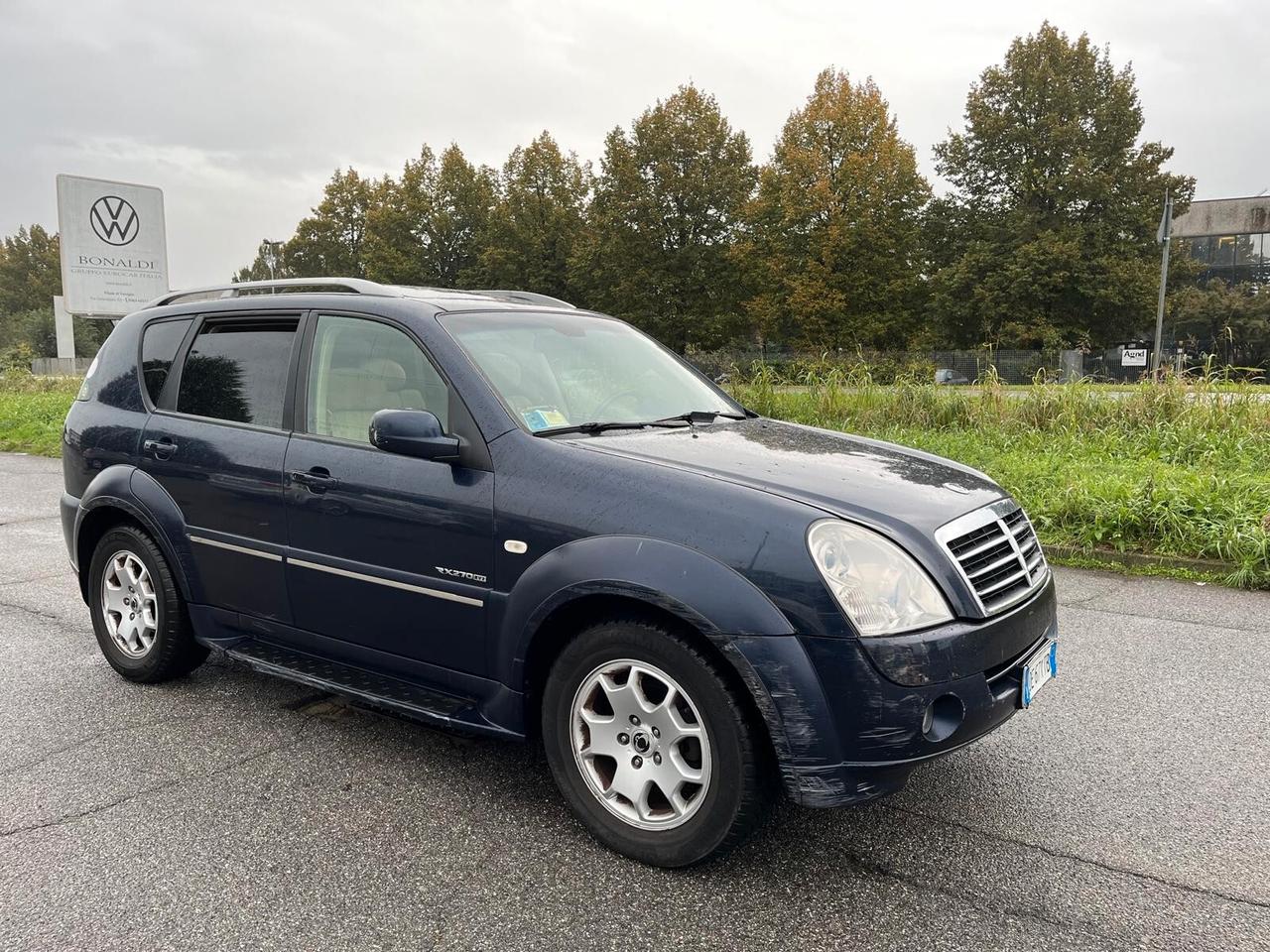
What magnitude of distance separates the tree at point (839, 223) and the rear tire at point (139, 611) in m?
35.0

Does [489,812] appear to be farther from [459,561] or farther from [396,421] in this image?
[396,421]

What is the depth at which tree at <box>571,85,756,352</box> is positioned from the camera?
40188mm

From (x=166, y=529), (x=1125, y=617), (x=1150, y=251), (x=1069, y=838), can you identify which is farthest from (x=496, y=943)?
(x=1150, y=251)

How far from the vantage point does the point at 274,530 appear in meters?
3.60

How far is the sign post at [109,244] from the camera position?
26312 millimetres

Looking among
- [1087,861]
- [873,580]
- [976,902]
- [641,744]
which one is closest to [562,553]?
[641,744]

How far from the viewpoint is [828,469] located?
306 centimetres

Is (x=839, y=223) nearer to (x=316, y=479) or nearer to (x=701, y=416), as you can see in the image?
(x=701, y=416)

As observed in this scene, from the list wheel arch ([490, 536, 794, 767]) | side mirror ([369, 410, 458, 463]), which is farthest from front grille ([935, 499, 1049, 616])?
side mirror ([369, 410, 458, 463])

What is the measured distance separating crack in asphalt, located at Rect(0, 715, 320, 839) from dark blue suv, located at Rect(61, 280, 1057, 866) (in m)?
0.32

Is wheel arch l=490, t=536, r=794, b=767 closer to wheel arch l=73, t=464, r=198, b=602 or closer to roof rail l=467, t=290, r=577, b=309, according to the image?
roof rail l=467, t=290, r=577, b=309

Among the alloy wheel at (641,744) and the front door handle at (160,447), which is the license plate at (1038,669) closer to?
the alloy wheel at (641,744)

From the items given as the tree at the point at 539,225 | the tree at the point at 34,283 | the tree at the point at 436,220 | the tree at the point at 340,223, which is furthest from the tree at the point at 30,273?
the tree at the point at 539,225

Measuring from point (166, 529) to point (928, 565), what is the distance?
10.6ft
